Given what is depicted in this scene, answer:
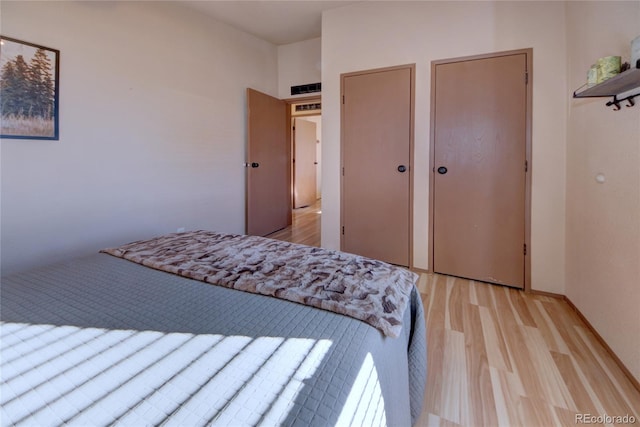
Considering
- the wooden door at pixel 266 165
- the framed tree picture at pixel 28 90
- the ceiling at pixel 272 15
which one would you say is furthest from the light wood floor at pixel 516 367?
the ceiling at pixel 272 15

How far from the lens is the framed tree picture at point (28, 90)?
6.44ft

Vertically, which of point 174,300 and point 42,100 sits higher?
point 42,100

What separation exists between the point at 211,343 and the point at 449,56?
2.90 meters

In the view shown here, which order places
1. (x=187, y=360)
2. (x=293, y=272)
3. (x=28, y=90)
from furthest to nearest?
(x=28, y=90) < (x=293, y=272) < (x=187, y=360)

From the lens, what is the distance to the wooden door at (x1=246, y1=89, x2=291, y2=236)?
3.85m

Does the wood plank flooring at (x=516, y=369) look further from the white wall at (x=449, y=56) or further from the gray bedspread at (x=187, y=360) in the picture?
the white wall at (x=449, y=56)

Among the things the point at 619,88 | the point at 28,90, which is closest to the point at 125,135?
the point at 28,90

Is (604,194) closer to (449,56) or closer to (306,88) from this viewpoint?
(449,56)

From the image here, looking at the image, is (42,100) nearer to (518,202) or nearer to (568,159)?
(518,202)

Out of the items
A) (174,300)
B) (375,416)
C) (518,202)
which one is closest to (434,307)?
(518,202)

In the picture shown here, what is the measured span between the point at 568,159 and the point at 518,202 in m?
0.45

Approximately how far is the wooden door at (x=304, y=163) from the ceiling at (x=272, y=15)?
9.11 ft

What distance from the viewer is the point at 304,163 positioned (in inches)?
281

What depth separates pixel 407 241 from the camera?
2965 mm
